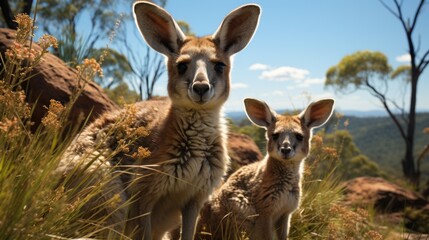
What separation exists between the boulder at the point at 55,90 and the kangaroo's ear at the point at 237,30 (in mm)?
2400

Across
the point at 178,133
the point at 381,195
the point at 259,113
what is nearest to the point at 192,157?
the point at 178,133

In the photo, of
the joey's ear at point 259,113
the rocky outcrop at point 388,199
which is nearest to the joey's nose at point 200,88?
the joey's ear at point 259,113

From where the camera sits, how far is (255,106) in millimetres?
6371

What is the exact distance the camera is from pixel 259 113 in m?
6.43

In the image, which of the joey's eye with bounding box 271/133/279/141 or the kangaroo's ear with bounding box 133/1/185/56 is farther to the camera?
the joey's eye with bounding box 271/133/279/141

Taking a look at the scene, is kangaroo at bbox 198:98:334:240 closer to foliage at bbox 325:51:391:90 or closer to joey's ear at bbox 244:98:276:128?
joey's ear at bbox 244:98:276:128

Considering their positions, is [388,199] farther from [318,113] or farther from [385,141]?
[385,141]

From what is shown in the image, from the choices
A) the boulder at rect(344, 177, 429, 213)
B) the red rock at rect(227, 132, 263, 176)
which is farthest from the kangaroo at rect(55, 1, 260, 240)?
the boulder at rect(344, 177, 429, 213)

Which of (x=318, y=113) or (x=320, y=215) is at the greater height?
(x=318, y=113)

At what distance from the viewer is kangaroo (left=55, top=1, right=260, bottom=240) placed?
4129 mm

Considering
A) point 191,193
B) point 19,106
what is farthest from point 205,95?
point 19,106

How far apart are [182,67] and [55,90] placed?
9.37 ft

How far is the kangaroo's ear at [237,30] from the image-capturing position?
15.2ft

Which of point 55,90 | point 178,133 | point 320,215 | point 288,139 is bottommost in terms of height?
point 320,215
